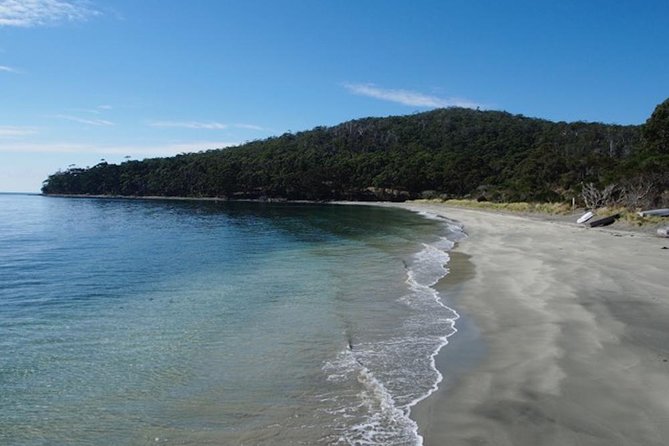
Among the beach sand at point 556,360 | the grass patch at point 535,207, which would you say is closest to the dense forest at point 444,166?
the grass patch at point 535,207

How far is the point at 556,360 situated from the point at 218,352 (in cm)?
585

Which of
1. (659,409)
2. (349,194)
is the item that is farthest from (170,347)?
(349,194)

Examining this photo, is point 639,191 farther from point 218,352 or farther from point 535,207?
point 218,352

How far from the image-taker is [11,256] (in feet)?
79.2

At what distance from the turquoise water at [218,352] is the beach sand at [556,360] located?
1.85 feet

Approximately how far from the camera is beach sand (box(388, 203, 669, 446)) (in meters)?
5.71

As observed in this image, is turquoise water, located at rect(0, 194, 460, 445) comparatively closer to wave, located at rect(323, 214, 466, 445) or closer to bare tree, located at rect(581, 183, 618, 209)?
wave, located at rect(323, 214, 466, 445)

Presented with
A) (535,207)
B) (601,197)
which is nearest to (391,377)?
(601,197)

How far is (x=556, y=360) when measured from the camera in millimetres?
8031

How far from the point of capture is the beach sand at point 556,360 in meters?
5.71

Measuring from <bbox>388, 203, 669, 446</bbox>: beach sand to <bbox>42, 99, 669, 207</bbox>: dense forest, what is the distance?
35158 mm

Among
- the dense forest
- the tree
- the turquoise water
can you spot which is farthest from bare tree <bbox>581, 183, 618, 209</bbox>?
the turquoise water

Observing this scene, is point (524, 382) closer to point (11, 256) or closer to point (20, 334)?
point (20, 334)

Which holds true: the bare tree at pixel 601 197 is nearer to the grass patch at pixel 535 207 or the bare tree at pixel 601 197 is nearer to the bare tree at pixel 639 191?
the bare tree at pixel 639 191
